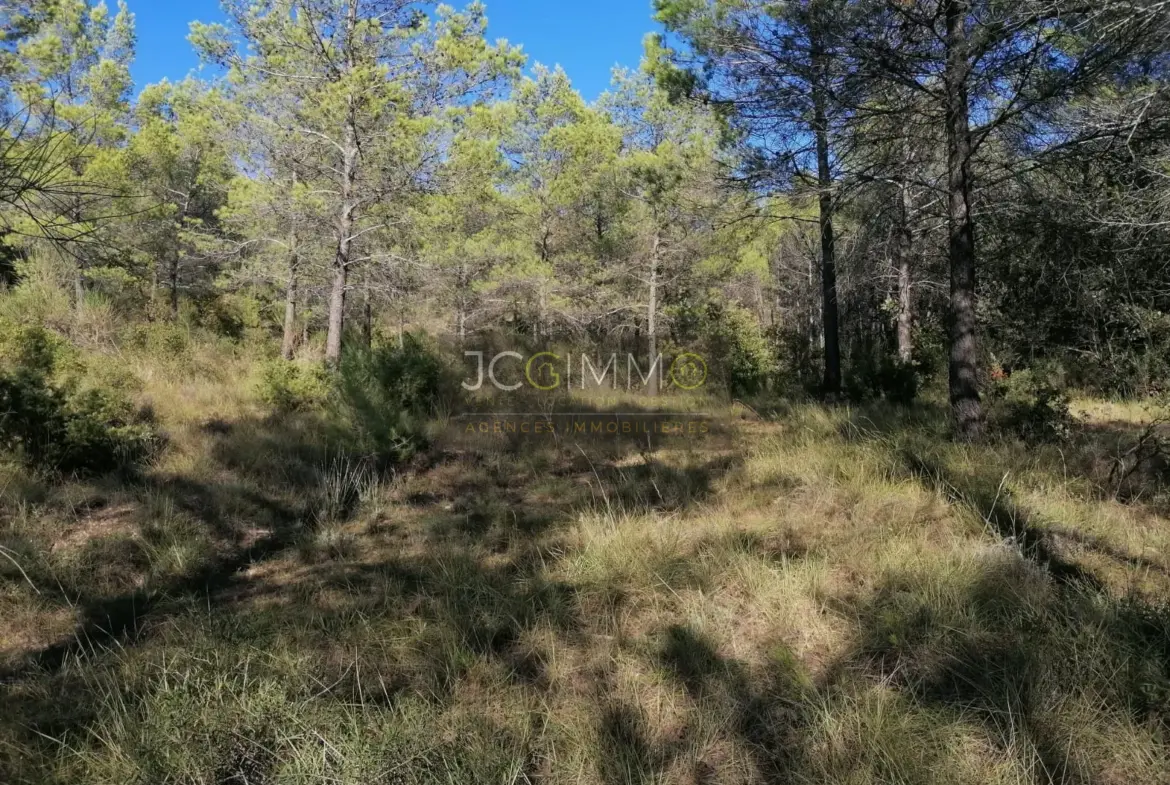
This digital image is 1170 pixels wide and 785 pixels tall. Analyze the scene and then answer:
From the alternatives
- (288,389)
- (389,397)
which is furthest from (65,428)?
(288,389)

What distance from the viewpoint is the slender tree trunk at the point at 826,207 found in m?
6.08

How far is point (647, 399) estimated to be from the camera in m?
11.0

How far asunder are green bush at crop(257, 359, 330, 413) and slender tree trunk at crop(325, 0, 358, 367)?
0.69 m

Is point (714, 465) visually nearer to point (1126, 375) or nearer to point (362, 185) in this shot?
point (1126, 375)

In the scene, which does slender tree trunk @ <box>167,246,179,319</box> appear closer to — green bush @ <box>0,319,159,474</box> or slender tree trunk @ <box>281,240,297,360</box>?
slender tree trunk @ <box>281,240,297,360</box>

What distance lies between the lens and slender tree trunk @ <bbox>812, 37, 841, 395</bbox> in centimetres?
608

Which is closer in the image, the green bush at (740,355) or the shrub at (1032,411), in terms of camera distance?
the shrub at (1032,411)

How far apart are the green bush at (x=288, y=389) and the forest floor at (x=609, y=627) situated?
304 centimetres

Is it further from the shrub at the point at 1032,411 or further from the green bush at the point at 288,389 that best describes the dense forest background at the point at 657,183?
the green bush at the point at 288,389

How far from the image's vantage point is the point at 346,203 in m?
9.98

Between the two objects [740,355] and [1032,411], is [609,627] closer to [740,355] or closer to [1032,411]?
[1032,411]

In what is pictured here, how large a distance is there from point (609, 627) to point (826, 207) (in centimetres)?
617

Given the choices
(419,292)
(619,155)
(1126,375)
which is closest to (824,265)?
(1126,375)

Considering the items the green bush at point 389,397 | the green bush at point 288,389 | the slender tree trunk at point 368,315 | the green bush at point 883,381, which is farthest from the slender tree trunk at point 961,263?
the slender tree trunk at point 368,315
